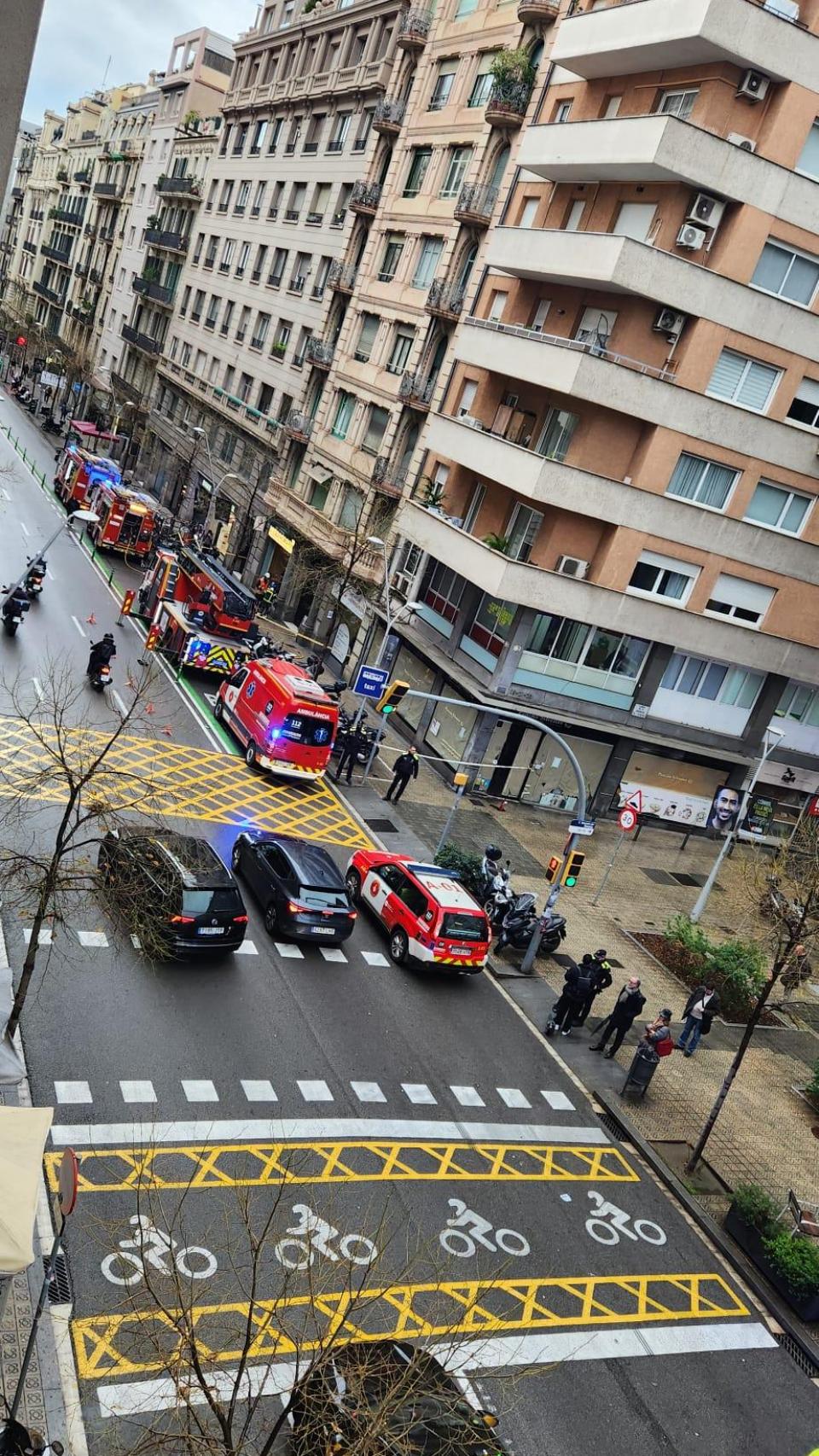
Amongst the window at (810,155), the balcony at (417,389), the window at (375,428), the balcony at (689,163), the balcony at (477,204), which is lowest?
the window at (375,428)

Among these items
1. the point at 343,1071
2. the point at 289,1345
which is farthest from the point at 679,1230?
the point at 289,1345

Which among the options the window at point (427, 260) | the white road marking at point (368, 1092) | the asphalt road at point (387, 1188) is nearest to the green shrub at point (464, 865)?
the asphalt road at point (387, 1188)

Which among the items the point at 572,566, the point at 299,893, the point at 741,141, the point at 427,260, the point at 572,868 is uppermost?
the point at 741,141

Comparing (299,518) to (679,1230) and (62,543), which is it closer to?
(62,543)

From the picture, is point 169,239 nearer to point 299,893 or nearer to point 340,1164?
point 299,893

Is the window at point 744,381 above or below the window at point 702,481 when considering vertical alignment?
above

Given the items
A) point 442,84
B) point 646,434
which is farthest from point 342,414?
point 646,434

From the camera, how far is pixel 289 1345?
11.8 metres

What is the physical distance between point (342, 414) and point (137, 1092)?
3373cm

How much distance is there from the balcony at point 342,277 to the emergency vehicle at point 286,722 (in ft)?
71.2

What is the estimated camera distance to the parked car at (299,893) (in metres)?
19.9

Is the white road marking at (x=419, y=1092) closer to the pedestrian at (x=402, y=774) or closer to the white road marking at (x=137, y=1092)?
the white road marking at (x=137, y=1092)

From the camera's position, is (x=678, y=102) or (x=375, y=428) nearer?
(x=678, y=102)

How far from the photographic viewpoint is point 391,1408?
28.8ft
